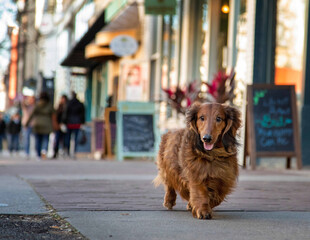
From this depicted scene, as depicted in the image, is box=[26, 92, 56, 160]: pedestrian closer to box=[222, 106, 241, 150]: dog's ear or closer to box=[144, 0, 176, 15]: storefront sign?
box=[144, 0, 176, 15]: storefront sign

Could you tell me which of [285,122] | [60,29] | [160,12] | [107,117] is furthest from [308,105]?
[60,29]

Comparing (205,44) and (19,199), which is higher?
(205,44)

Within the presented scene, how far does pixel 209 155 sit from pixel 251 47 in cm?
795

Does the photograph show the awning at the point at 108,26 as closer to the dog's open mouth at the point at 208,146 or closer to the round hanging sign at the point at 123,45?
the round hanging sign at the point at 123,45

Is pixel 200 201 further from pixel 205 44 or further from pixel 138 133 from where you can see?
pixel 205 44

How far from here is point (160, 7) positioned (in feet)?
55.3

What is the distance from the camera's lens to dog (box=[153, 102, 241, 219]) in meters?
5.36

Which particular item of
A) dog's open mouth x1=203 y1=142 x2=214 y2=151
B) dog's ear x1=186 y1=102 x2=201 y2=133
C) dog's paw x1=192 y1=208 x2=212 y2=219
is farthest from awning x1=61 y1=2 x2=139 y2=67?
dog's paw x1=192 y1=208 x2=212 y2=219

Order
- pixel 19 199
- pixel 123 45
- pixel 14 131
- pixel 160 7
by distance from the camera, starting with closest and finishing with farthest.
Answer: pixel 19 199 < pixel 160 7 < pixel 123 45 < pixel 14 131

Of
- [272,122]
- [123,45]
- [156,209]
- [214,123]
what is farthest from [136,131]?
[214,123]

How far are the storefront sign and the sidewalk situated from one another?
811cm

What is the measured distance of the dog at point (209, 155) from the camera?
5363mm

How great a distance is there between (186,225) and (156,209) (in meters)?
1.03

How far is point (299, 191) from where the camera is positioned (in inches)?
306
